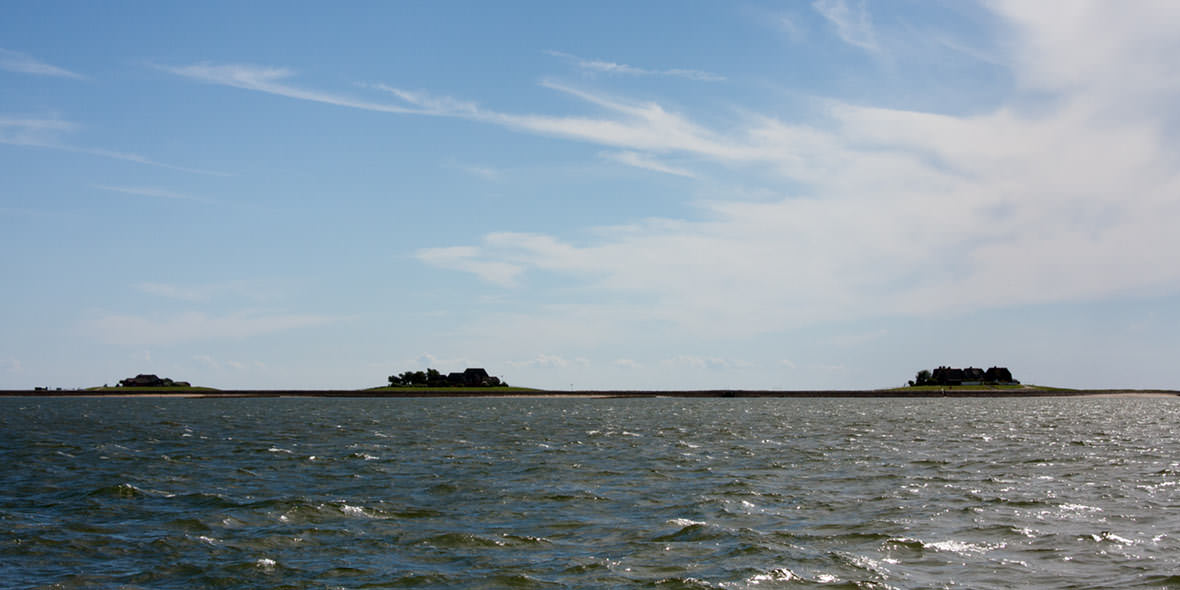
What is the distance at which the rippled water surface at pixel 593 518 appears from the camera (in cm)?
2062

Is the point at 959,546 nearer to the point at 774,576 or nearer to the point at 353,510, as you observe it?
the point at 774,576

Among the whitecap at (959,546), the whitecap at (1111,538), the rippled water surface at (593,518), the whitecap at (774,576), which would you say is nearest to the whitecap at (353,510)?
the rippled water surface at (593,518)

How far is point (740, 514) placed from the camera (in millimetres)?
28562

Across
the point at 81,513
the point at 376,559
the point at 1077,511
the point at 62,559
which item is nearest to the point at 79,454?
the point at 81,513

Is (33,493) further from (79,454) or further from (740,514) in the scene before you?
(740,514)

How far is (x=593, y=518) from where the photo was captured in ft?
92.4

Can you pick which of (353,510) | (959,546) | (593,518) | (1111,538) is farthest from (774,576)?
(353,510)

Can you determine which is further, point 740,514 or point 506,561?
point 740,514

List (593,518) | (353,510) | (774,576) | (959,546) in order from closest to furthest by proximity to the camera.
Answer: (774,576)
(959,546)
(593,518)
(353,510)

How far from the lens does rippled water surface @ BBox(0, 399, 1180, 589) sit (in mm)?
20625

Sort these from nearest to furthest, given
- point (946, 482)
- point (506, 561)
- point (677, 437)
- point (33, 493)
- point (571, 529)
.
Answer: point (506, 561), point (571, 529), point (33, 493), point (946, 482), point (677, 437)

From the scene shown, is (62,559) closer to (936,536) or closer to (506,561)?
(506,561)

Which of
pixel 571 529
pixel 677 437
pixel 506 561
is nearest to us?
pixel 506 561

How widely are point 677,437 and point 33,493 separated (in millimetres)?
42111
